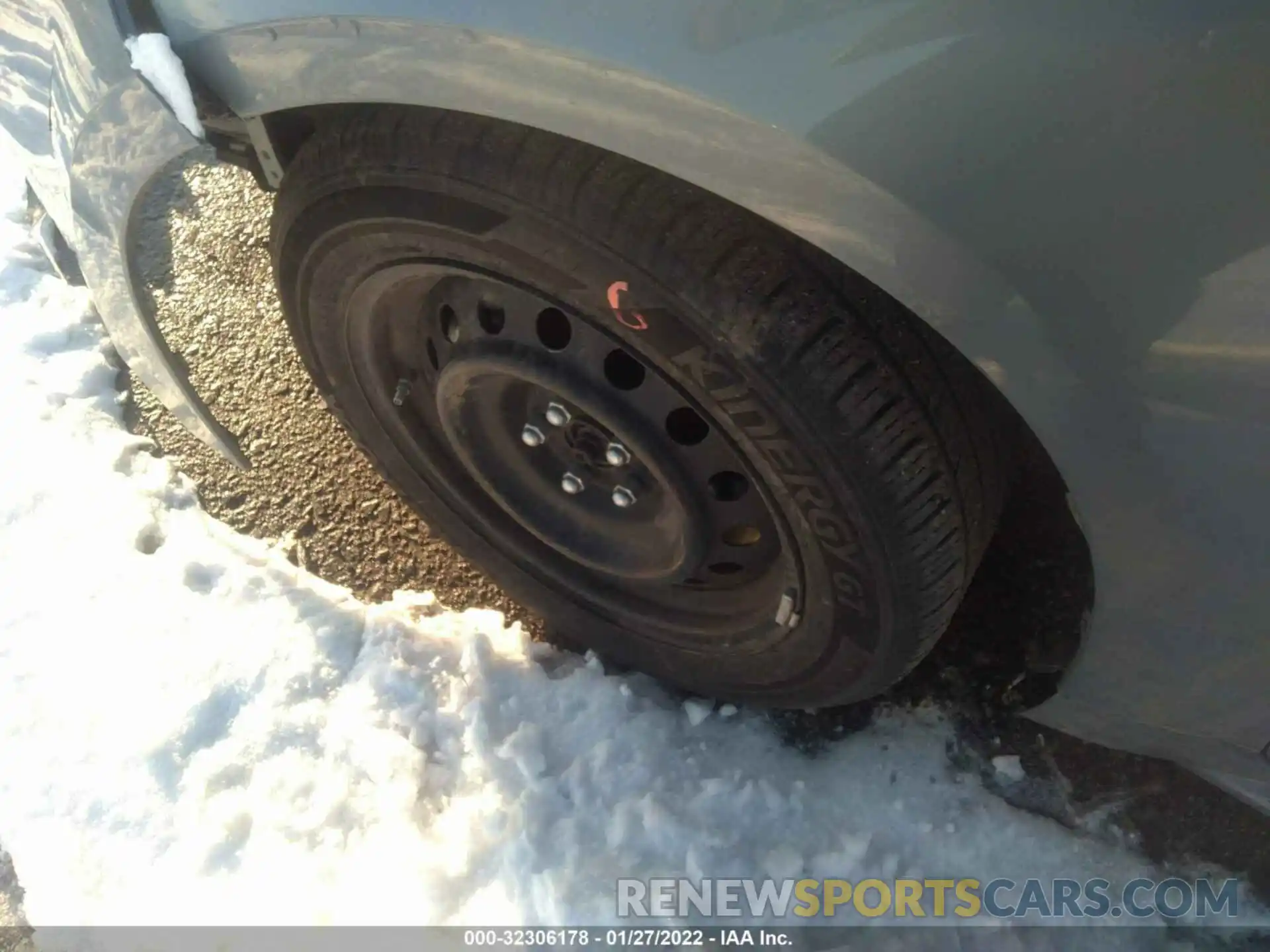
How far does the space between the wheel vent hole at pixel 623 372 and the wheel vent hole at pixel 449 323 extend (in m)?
0.29

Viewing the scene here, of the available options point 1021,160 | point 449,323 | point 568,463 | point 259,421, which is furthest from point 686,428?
point 259,421

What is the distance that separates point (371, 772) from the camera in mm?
1739

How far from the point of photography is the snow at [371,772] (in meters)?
1.63

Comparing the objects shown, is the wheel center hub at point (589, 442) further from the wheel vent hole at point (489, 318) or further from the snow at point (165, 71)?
the snow at point (165, 71)

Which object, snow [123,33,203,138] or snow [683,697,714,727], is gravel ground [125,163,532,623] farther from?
snow [123,33,203,138]

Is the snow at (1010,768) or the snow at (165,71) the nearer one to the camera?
the snow at (165,71)

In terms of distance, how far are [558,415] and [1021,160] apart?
0.84m

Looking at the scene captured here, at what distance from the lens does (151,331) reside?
5.57ft

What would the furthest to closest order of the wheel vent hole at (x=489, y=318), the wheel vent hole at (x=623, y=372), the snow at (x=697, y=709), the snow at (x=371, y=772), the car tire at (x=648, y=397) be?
the snow at (x=697, y=709) < the snow at (x=371, y=772) < the wheel vent hole at (x=489, y=318) < the wheel vent hole at (x=623, y=372) < the car tire at (x=648, y=397)

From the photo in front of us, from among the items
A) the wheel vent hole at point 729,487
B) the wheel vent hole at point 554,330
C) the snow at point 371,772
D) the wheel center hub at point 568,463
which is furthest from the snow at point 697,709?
the wheel vent hole at point 554,330

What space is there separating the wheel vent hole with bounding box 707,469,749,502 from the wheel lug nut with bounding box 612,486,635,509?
0.16 m

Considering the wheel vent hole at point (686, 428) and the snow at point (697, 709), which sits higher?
the wheel vent hole at point (686, 428)

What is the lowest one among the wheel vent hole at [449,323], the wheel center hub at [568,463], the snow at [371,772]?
the snow at [371,772]

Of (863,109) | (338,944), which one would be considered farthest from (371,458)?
(863,109)
